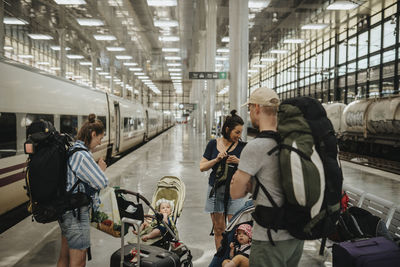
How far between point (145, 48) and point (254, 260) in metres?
29.8

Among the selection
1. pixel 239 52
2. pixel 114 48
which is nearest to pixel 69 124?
pixel 239 52

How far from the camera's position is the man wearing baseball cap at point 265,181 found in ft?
6.47

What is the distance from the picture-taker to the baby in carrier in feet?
9.39

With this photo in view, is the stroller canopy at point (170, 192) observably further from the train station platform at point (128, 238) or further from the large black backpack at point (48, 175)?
the large black backpack at point (48, 175)

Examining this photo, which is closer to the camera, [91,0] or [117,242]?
[117,242]

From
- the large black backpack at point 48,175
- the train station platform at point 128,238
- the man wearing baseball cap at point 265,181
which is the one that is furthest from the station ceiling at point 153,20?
the man wearing baseball cap at point 265,181

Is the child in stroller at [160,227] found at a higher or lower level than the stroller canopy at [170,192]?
lower

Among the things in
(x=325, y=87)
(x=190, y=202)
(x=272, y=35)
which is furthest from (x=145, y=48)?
(x=190, y=202)

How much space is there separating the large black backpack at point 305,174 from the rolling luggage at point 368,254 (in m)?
0.70

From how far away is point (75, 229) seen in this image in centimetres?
286

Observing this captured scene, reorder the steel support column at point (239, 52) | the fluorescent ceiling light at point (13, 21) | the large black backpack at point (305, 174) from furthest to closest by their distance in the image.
→ the fluorescent ceiling light at point (13, 21) < the steel support column at point (239, 52) < the large black backpack at point (305, 174)

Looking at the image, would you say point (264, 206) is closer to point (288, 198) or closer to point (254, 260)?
point (288, 198)

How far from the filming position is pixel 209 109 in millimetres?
26516

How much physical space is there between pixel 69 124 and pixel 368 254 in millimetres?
8492
